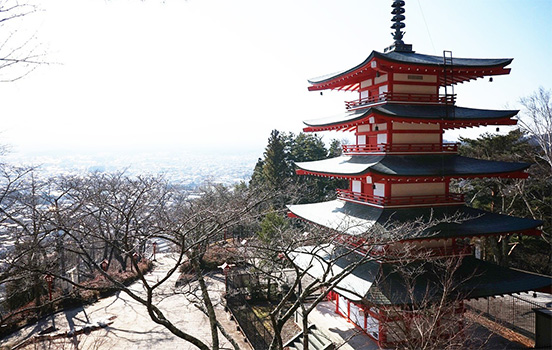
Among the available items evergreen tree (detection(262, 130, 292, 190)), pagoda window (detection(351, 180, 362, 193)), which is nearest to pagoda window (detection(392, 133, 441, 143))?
pagoda window (detection(351, 180, 362, 193))

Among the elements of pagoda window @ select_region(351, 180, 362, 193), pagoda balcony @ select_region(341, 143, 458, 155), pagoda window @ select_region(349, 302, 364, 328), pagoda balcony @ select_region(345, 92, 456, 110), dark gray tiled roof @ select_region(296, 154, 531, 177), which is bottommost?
pagoda window @ select_region(349, 302, 364, 328)

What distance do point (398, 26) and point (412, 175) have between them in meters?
6.61

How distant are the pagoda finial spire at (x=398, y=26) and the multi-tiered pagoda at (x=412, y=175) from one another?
0.04 m

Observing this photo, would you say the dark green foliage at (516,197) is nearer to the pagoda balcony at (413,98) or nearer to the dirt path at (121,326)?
the pagoda balcony at (413,98)

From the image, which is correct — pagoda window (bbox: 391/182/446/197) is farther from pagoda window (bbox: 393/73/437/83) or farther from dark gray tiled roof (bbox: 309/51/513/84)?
dark gray tiled roof (bbox: 309/51/513/84)

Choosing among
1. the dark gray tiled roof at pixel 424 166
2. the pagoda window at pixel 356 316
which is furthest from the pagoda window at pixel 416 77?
the pagoda window at pixel 356 316

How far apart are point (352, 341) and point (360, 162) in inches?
249

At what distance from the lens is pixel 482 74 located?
1275 centimetres

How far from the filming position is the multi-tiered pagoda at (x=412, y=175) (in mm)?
Result: 10938

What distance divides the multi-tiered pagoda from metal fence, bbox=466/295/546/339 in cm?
260

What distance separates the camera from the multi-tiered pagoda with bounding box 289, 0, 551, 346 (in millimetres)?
10938

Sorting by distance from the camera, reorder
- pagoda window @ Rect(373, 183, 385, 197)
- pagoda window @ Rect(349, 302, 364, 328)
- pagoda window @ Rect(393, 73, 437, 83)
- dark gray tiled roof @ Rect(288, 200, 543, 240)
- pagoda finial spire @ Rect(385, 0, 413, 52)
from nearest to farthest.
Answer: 1. dark gray tiled roof @ Rect(288, 200, 543, 240)
2. pagoda window @ Rect(349, 302, 364, 328)
3. pagoda window @ Rect(373, 183, 385, 197)
4. pagoda window @ Rect(393, 73, 437, 83)
5. pagoda finial spire @ Rect(385, 0, 413, 52)

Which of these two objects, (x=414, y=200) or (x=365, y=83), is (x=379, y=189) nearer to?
(x=414, y=200)

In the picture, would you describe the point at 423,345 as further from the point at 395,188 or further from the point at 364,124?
the point at 364,124
